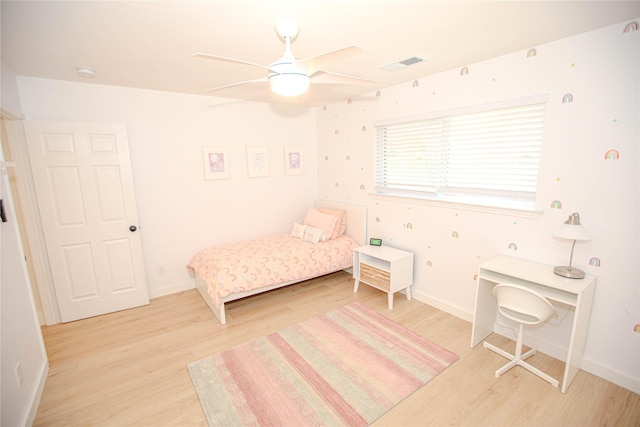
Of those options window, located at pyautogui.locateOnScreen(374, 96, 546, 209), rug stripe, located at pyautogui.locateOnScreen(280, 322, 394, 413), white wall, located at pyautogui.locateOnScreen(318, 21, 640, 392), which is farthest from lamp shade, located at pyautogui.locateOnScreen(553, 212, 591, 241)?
rug stripe, located at pyautogui.locateOnScreen(280, 322, 394, 413)

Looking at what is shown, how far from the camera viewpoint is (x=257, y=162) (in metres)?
4.21

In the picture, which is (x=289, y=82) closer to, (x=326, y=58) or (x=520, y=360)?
(x=326, y=58)

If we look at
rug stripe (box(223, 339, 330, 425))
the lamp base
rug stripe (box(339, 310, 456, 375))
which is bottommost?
rug stripe (box(223, 339, 330, 425))

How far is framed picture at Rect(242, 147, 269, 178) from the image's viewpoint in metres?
4.14

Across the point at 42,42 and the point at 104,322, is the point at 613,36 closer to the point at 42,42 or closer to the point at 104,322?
the point at 42,42

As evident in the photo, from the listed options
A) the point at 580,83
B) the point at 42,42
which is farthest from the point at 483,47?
the point at 42,42

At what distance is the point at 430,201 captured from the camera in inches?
124

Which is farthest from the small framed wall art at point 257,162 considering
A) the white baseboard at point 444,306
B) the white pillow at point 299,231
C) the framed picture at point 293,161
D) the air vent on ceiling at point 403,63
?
the white baseboard at point 444,306

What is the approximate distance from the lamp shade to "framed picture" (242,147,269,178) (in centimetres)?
343

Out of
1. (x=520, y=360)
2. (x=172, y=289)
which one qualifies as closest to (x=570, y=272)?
(x=520, y=360)

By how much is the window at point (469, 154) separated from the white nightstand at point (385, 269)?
738mm

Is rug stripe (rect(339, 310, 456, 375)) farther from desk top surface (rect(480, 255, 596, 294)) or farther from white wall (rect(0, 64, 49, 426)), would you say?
white wall (rect(0, 64, 49, 426))

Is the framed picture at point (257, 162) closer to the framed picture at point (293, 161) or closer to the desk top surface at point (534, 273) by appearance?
the framed picture at point (293, 161)

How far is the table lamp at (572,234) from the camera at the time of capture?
203cm
